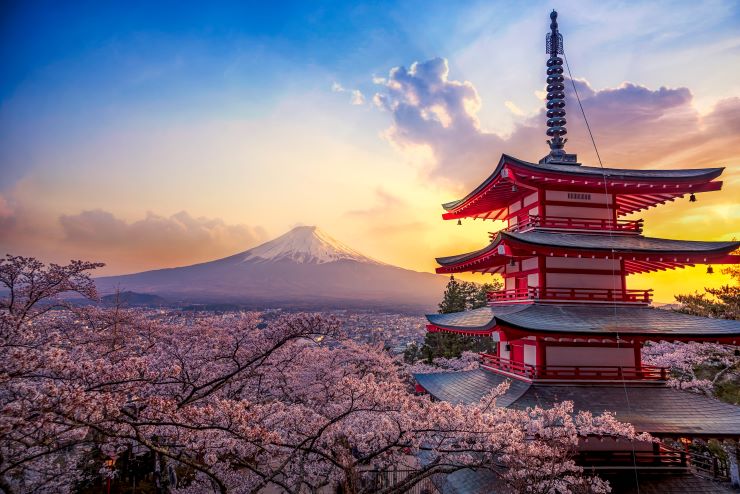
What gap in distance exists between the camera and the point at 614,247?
10461mm

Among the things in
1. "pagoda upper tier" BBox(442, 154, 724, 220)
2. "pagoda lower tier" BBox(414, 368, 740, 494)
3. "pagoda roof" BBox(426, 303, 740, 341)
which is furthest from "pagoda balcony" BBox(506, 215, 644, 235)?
"pagoda lower tier" BBox(414, 368, 740, 494)

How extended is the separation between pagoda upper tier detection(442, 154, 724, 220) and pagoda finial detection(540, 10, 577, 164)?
51.0 inches

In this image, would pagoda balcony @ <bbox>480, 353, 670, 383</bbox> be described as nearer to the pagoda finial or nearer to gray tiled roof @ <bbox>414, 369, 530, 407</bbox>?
gray tiled roof @ <bbox>414, 369, 530, 407</bbox>

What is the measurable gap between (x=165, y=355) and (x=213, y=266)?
58814 mm

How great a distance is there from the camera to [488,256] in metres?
11.4

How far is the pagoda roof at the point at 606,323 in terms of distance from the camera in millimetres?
9203

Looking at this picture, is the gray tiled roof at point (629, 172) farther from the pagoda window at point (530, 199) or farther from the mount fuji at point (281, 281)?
the mount fuji at point (281, 281)

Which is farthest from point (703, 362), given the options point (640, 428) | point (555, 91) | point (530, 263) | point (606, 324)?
point (555, 91)

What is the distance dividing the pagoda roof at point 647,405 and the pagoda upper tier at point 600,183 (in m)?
A: 5.08

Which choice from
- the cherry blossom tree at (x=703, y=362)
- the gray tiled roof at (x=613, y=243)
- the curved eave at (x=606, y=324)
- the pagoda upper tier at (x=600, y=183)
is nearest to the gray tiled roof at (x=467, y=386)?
the curved eave at (x=606, y=324)

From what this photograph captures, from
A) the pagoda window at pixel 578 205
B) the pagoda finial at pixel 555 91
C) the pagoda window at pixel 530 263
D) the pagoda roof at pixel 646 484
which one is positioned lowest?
the pagoda roof at pixel 646 484

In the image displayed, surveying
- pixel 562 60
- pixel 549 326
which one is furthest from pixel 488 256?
pixel 562 60

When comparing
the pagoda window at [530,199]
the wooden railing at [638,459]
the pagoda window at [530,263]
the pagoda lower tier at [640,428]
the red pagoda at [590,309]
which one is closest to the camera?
the pagoda lower tier at [640,428]

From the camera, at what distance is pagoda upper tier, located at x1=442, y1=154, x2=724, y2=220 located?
1093cm
